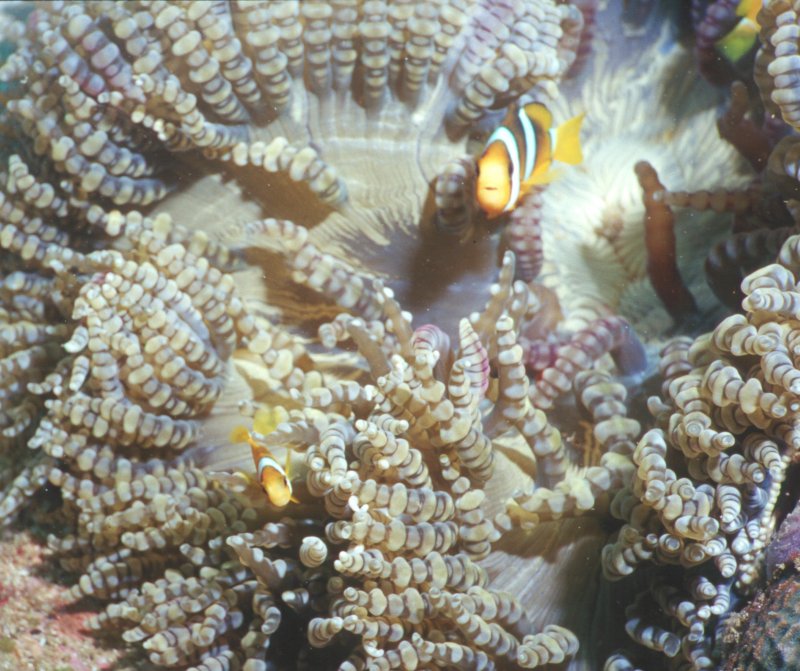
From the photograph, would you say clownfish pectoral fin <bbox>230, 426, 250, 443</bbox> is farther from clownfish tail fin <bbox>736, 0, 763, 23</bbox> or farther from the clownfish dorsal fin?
clownfish tail fin <bbox>736, 0, 763, 23</bbox>

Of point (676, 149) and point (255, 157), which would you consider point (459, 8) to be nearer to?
point (255, 157)

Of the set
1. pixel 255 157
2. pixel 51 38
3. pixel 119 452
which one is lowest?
pixel 119 452

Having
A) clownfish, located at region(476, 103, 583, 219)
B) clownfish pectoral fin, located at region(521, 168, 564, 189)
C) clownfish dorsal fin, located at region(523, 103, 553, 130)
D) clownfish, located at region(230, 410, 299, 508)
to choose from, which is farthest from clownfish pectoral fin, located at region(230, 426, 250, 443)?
clownfish dorsal fin, located at region(523, 103, 553, 130)

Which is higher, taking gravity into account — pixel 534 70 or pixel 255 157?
pixel 534 70

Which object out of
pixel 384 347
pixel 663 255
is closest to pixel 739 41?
pixel 663 255

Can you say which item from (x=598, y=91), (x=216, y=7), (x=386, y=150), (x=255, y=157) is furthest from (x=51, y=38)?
(x=598, y=91)

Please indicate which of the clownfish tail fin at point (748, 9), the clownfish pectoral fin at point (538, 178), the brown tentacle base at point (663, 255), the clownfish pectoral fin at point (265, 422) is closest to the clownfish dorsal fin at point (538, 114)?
the clownfish pectoral fin at point (538, 178)

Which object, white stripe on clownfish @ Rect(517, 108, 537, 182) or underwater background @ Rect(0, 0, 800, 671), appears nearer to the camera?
underwater background @ Rect(0, 0, 800, 671)
